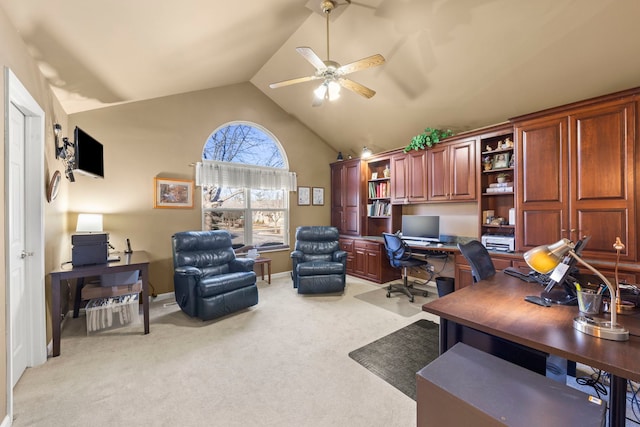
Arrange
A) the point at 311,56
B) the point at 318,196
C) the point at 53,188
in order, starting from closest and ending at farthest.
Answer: the point at 311,56 < the point at 53,188 < the point at 318,196

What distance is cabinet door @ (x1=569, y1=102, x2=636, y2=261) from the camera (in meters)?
2.53

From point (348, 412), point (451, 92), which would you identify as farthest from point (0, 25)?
point (451, 92)

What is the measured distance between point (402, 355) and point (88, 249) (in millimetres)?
3166

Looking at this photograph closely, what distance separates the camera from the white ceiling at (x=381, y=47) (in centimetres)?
215

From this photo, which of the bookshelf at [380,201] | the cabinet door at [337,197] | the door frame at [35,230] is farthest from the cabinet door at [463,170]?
the door frame at [35,230]

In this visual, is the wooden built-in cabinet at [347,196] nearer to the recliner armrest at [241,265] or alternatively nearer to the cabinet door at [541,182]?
the recliner armrest at [241,265]

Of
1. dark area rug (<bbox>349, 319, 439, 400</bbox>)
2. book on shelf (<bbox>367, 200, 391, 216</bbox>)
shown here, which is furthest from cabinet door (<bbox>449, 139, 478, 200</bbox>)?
dark area rug (<bbox>349, 319, 439, 400</bbox>)

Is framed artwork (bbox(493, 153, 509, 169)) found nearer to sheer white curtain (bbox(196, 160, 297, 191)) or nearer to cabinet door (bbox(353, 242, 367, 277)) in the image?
cabinet door (bbox(353, 242, 367, 277))

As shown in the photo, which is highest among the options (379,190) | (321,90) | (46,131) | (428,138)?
(321,90)

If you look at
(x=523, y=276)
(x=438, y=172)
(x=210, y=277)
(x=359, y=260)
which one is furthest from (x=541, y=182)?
(x=210, y=277)

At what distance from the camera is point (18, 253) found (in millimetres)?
2107

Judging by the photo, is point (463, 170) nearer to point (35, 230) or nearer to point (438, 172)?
point (438, 172)

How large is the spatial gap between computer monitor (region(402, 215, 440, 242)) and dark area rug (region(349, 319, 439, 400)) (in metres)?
1.72

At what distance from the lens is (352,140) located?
5.40 meters
